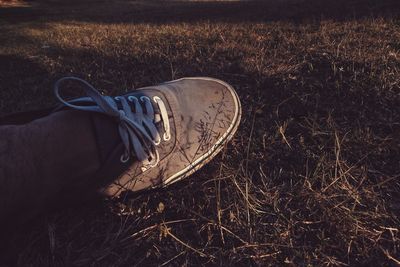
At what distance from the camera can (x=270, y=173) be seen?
1746 mm

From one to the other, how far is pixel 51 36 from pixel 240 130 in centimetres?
402

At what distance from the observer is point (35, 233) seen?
156 cm

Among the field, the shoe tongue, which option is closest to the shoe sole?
the field

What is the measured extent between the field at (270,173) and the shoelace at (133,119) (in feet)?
0.68

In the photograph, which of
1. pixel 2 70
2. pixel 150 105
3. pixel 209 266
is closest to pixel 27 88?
pixel 2 70

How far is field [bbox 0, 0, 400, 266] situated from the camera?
1406mm

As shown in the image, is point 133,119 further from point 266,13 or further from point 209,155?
point 266,13

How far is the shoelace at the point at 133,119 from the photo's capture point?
5.25ft

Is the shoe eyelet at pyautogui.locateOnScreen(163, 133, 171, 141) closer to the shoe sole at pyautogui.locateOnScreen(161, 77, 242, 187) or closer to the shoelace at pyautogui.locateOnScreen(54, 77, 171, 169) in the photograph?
the shoelace at pyautogui.locateOnScreen(54, 77, 171, 169)

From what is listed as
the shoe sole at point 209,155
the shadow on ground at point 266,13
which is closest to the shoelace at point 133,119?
the shoe sole at point 209,155

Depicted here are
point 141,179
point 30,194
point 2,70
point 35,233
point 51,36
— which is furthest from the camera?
point 51,36

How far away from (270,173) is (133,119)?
2.14ft

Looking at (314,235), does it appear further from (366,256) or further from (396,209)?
(396,209)

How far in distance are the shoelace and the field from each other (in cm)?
21
